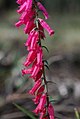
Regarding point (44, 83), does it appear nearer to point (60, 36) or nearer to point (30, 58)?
point (30, 58)

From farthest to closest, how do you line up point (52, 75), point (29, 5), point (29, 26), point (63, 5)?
point (63, 5) → point (52, 75) → point (29, 26) → point (29, 5)

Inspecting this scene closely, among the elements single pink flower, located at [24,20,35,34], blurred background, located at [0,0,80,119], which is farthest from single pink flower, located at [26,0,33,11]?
blurred background, located at [0,0,80,119]

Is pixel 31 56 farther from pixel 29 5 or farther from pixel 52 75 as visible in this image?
pixel 52 75

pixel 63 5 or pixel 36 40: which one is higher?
pixel 63 5

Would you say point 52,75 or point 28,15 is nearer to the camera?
point 28,15

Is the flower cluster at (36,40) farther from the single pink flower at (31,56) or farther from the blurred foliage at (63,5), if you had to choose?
the blurred foliage at (63,5)

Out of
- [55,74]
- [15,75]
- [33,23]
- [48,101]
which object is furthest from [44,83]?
[55,74]

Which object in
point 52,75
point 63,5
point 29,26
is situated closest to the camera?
point 29,26

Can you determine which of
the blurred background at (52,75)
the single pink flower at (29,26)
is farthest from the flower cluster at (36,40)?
the blurred background at (52,75)

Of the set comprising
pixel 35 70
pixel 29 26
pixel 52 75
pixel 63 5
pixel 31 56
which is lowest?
pixel 35 70

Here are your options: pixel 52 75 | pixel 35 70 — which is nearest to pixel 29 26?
pixel 35 70
